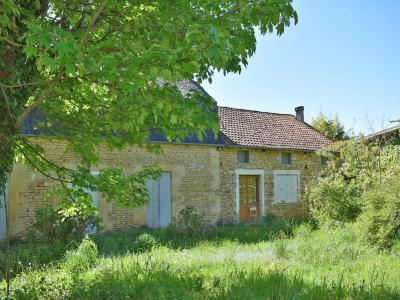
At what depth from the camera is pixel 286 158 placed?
19.2m

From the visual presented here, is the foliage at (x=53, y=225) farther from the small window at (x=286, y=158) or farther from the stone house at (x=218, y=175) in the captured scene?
the small window at (x=286, y=158)

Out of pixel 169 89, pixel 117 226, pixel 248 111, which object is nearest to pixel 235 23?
pixel 169 89

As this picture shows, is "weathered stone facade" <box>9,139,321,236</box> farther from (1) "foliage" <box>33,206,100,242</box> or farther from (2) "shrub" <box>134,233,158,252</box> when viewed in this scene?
(2) "shrub" <box>134,233,158,252</box>

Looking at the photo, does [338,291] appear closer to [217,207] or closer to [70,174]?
[70,174]

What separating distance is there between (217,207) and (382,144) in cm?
705

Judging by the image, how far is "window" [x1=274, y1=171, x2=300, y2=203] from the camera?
18672 millimetres

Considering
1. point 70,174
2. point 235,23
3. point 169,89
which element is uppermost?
point 235,23

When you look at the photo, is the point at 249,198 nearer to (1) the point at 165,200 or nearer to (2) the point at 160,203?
(1) the point at 165,200

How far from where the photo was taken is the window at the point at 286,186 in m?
18.7

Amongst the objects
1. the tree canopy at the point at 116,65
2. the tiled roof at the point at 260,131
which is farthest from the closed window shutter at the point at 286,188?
the tree canopy at the point at 116,65

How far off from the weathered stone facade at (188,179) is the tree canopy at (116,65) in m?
6.56

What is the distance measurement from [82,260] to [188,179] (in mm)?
8926

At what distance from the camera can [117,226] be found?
Result: 14.0m

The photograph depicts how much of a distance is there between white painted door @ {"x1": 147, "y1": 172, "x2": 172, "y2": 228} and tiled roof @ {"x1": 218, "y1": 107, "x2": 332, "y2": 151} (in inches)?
131
